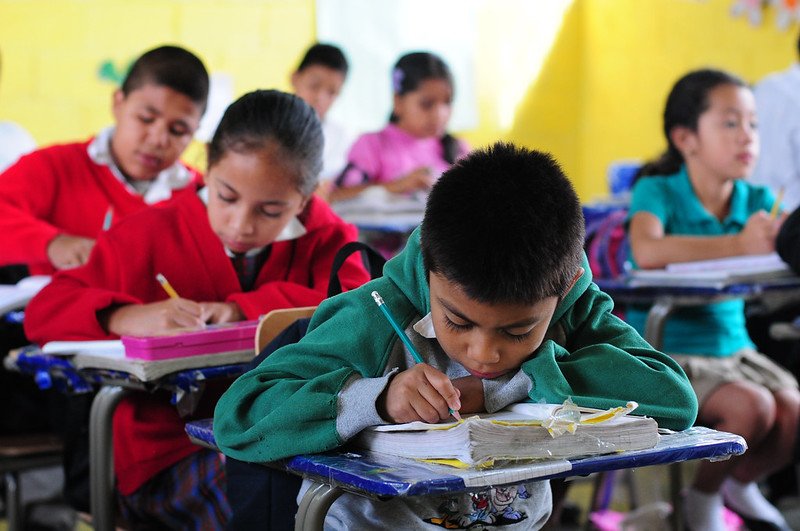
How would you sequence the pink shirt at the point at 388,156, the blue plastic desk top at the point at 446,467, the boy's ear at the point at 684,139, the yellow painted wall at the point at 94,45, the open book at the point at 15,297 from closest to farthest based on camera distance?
1. the blue plastic desk top at the point at 446,467
2. the open book at the point at 15,297
3. the boy's ear at the point at 684,139
4. the pink shirt at the point at 388,156
5. the yellow painted wall at the point at 94,45

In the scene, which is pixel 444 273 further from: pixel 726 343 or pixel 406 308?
pixel 726 343

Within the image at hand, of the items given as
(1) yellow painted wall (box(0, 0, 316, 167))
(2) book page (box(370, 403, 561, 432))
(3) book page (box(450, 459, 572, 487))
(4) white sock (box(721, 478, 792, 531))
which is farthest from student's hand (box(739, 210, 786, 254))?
(1) yellow painted wall (box(0, 0, 316, 167))

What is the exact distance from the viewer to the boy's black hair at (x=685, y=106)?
111 inches

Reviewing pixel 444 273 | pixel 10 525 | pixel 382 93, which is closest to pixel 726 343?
pixel 444 273

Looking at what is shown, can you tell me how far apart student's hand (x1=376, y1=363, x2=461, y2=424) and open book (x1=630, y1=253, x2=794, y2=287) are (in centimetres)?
137

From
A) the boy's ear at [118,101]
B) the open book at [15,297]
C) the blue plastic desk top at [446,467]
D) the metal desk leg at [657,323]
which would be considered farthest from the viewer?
the boy's ear at [118,101]

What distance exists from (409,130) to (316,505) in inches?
128

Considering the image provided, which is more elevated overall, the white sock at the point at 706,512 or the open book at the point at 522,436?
the open book at the point at 522,436

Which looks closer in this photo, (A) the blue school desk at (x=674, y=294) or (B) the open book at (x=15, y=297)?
(B) the open book at (x=15, y=297)

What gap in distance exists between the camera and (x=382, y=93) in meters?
6.06

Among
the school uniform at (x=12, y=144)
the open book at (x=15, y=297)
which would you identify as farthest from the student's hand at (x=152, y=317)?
the school uniform at (x=12, y=144)

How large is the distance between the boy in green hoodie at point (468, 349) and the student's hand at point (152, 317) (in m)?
0.55

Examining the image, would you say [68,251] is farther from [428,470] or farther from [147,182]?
[428,470]

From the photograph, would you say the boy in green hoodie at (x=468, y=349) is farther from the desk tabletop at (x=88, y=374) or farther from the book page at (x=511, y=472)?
the desk tabletop at (x=88, y=374)
